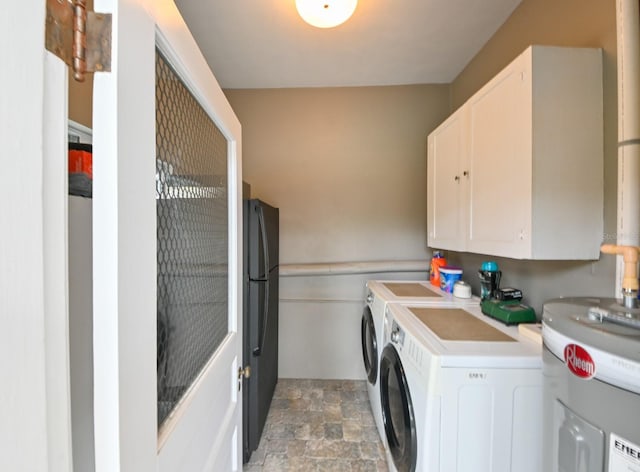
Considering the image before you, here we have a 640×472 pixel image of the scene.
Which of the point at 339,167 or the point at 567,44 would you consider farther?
the point at 339,167

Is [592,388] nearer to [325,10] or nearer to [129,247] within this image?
[129,247]

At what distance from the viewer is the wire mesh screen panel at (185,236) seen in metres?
0.64

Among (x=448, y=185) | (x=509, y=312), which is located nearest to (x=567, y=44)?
(x=448, y=185)

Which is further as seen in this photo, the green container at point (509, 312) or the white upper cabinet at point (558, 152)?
the green container at point (509, 312)

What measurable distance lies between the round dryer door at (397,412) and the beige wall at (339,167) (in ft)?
3.97

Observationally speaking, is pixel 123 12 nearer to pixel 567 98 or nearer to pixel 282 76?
pixel 567 98

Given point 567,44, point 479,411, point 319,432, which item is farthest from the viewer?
point 319,432

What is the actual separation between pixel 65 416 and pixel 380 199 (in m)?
2.41

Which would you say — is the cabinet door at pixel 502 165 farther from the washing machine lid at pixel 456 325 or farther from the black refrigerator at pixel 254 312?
the black refrigerator at pixel 254 312

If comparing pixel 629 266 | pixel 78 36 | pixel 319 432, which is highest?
pixel 78 36

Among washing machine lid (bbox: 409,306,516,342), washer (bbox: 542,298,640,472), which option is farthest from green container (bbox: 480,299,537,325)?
washer (bbox: 542,298,640,472)

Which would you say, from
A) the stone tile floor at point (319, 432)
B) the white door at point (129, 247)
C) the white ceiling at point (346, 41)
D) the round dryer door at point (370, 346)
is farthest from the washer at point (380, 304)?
the white ceiling at point (346, 41)

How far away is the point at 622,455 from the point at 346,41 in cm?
229

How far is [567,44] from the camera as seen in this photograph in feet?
4.18
